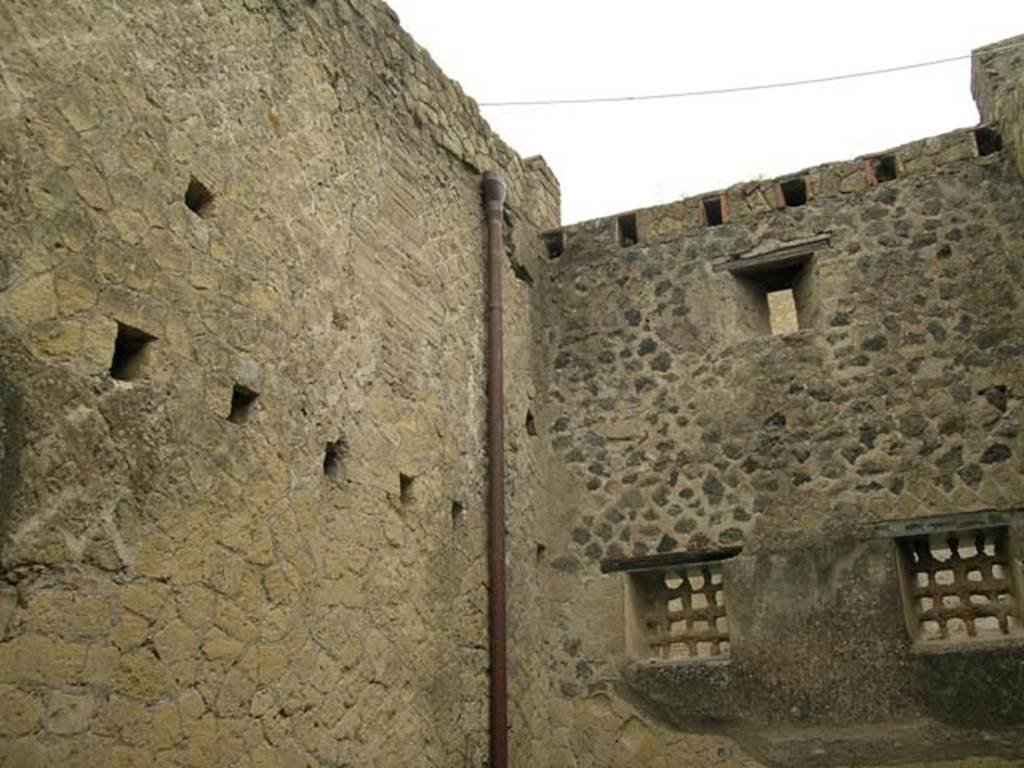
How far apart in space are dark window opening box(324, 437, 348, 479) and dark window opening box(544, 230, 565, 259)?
3.56 metres

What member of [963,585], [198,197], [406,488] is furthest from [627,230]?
[198,197]

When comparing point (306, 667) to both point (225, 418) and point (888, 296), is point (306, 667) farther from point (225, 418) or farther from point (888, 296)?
point (888, 296)

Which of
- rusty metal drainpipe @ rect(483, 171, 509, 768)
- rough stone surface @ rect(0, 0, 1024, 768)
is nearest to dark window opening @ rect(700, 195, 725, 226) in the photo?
rough stone surface @ rect(0, 0, 1024, 768)

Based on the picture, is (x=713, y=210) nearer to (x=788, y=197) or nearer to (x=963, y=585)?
(x=788, y=197)

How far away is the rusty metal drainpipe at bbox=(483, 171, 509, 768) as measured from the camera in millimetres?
5965

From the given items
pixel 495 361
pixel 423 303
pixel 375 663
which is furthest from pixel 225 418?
pixel 495 361

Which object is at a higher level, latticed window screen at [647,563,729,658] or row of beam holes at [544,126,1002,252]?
row of beam holes at [544,126,1002,252]

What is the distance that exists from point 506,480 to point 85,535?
142 inches

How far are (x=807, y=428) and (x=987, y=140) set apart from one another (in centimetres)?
239

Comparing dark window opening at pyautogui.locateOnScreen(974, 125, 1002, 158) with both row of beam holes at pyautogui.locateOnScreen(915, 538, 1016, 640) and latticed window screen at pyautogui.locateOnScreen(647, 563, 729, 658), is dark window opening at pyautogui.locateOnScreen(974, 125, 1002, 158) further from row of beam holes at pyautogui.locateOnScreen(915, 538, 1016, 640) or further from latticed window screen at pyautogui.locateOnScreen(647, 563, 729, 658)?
latticed window screen at pyautogui.locateOnScreen(647, 563, 729, 658)

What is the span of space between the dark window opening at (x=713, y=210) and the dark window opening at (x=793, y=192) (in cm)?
46

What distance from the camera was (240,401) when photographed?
4480mm

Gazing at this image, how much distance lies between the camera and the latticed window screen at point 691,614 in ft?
22.4

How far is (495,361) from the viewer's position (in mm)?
6754
